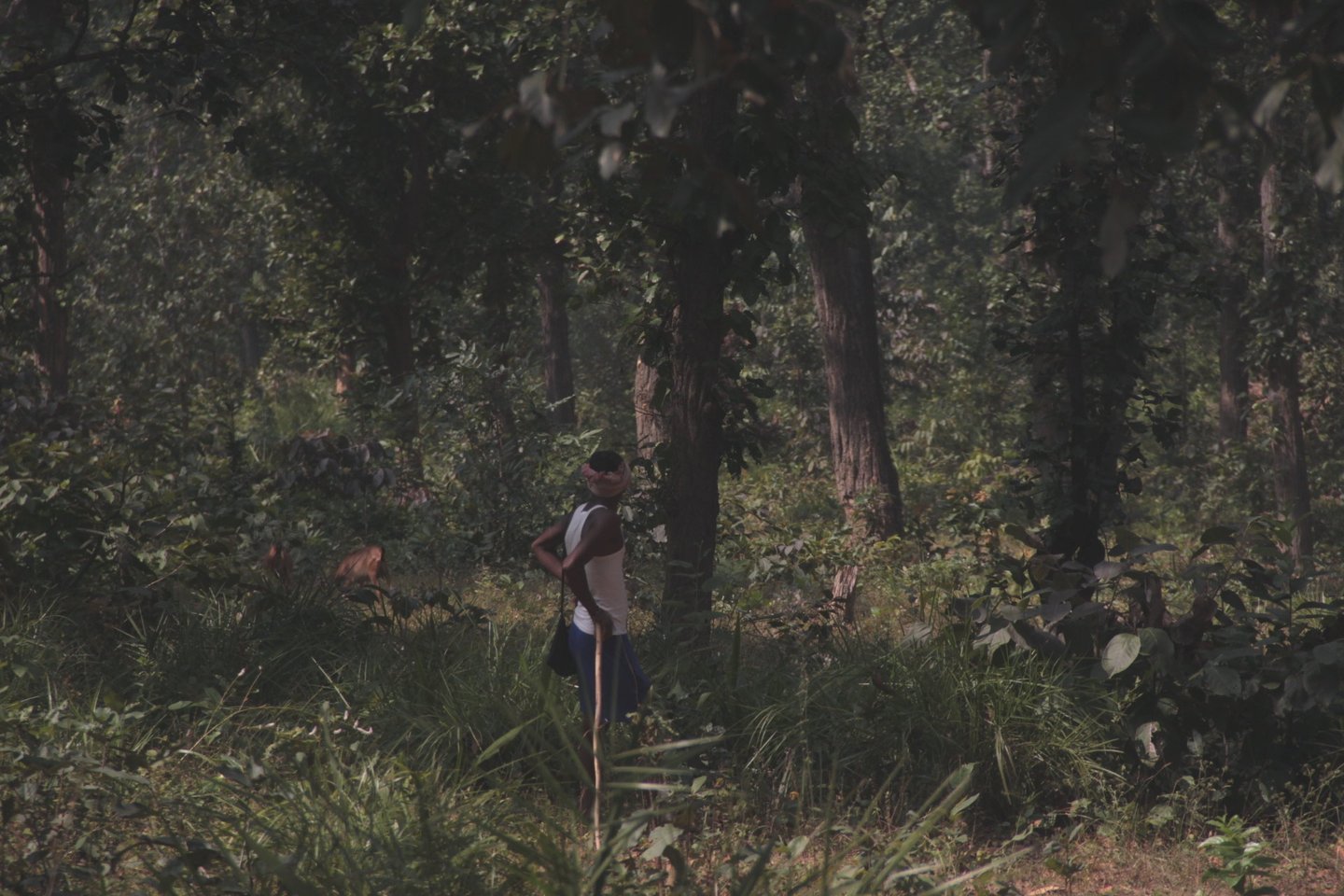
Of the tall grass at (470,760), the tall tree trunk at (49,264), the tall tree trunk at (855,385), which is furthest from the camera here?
the tall tree trunk at (855,385)

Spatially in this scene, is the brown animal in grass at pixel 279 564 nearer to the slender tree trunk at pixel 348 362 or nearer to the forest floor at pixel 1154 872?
the forest floor at pixel 1154 872

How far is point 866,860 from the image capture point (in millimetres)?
4836

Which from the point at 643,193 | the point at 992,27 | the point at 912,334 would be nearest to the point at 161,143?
the point at 912,334

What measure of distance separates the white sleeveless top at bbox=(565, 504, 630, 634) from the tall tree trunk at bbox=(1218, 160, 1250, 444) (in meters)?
13.4

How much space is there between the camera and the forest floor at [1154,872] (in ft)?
17.5

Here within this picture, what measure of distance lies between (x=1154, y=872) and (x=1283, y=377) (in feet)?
43.4

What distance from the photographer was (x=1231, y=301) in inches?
725

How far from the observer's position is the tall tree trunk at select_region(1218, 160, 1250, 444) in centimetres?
1805

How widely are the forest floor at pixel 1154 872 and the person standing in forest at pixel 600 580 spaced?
1.76 m

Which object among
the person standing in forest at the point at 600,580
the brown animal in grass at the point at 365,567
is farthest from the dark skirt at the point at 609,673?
the brown animal in grass at the point at 365,567

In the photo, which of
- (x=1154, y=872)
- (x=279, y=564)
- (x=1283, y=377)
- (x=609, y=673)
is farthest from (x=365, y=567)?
(x=1283, y=377)

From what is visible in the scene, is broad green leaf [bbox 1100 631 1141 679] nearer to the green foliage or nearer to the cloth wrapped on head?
the green foliage

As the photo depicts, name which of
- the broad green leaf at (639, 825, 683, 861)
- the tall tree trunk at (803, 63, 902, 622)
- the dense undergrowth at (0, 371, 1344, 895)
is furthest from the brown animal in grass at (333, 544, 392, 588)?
the broad green leaf at (639, 825, 683, 861)

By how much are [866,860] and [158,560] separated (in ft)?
15.5
